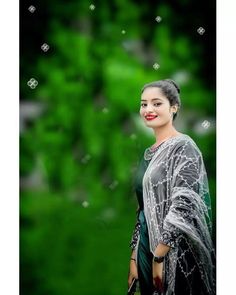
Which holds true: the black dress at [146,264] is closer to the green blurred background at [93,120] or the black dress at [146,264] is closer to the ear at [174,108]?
the green blurred background at [93,120]

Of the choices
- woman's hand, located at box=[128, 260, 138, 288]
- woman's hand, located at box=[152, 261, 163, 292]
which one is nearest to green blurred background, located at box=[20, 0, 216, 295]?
woman's hand, located at box=[128, 260, 138, 288]

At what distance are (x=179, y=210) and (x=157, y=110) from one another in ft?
1.70

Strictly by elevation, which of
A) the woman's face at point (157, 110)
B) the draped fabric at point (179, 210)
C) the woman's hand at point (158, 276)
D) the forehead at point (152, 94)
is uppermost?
the forehead at point (152, 94)

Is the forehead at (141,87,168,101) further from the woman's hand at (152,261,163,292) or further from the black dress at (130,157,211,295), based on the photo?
the woman's hand at (152,261,163,292)

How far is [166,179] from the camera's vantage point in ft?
8.85

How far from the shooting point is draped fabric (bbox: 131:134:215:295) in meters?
2.68

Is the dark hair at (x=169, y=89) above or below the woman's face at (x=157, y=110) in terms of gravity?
above

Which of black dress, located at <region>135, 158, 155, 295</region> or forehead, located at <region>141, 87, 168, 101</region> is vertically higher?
forehead, located at <region>141, 87, 168, 101</region>

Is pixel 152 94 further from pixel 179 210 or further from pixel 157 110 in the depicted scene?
pixel 179 210

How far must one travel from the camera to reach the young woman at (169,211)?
105 inches

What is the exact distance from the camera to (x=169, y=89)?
9.05 feet

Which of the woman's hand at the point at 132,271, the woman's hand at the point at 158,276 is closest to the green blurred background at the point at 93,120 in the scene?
the woman's hand at the point at 132,271
